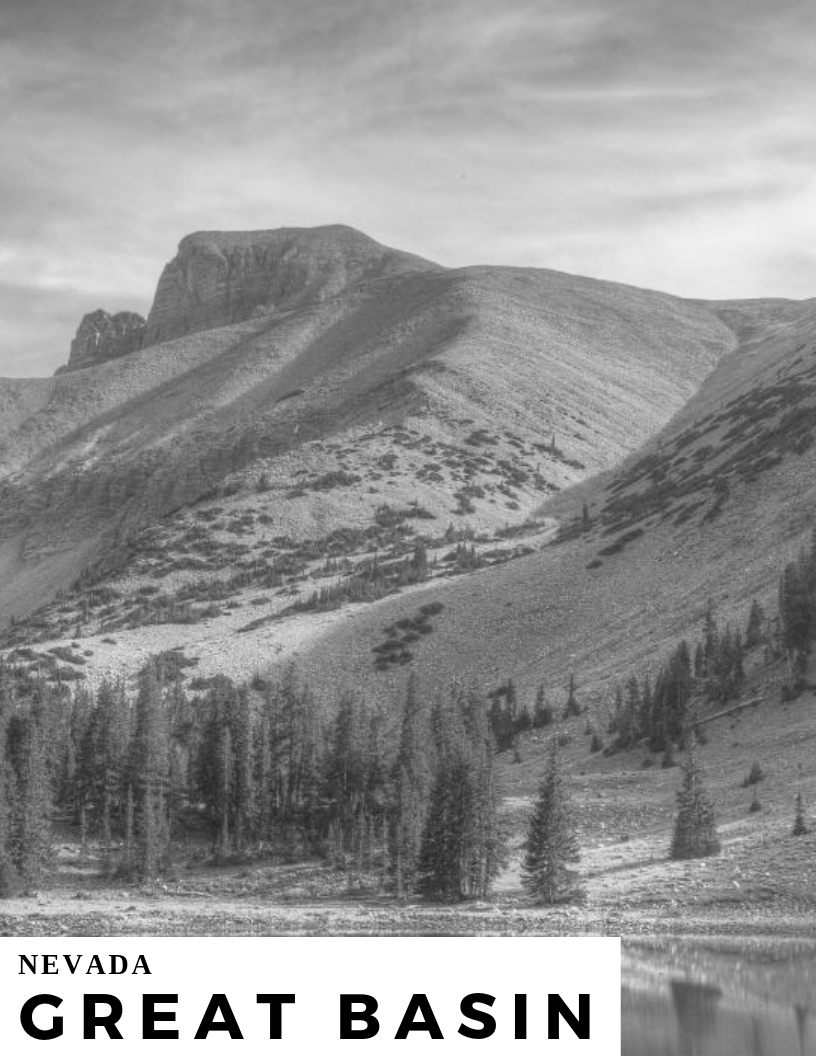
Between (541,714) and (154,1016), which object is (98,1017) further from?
(541,714)

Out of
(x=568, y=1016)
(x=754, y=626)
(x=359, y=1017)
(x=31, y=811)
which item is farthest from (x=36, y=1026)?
(x=754, y=626)

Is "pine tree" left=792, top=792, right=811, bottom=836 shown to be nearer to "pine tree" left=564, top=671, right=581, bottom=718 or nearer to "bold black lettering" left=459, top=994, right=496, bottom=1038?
"bold black lettering" left=459, top=994, right=496, bottom=1038

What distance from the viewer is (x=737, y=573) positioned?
12975cm

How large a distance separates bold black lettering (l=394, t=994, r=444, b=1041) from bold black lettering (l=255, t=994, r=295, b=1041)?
9.63ft

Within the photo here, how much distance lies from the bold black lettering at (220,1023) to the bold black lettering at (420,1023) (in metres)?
3.25

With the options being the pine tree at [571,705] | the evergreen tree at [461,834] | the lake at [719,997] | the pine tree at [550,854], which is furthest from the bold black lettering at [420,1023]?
the pine tree at [571,705]

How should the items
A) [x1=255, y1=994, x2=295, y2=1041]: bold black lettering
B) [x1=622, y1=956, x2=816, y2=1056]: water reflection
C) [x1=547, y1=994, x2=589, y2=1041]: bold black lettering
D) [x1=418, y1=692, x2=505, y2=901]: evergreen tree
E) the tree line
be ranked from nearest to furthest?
[x1=547, y1=994, x2=589, y2=1041]: bold black lettering < [x1=255, y1=994, x2=295, y2=1041]: bold black lettering < [x1=622, y1=956, x2=816, y2=1056]: water reflection < [x1=418, y1=692, x2=505, y2=901]: evergreen tree < the tree line

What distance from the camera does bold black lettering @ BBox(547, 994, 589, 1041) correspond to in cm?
3083

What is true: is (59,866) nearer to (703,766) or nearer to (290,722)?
(290,722)

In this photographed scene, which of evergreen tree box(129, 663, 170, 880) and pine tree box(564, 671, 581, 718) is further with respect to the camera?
pine tree box(564, 671, 581, 718)

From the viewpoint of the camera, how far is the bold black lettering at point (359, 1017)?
99.8 feet

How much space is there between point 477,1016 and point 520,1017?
2.83 ft

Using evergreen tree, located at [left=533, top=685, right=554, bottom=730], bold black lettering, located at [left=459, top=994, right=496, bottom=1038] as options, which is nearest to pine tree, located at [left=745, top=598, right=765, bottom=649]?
evergreen tree, located at [left=533, top=685, right=554, bottom=730]

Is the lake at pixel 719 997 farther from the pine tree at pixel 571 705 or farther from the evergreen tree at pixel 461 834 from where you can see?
the pine tree at pixel 571 705
